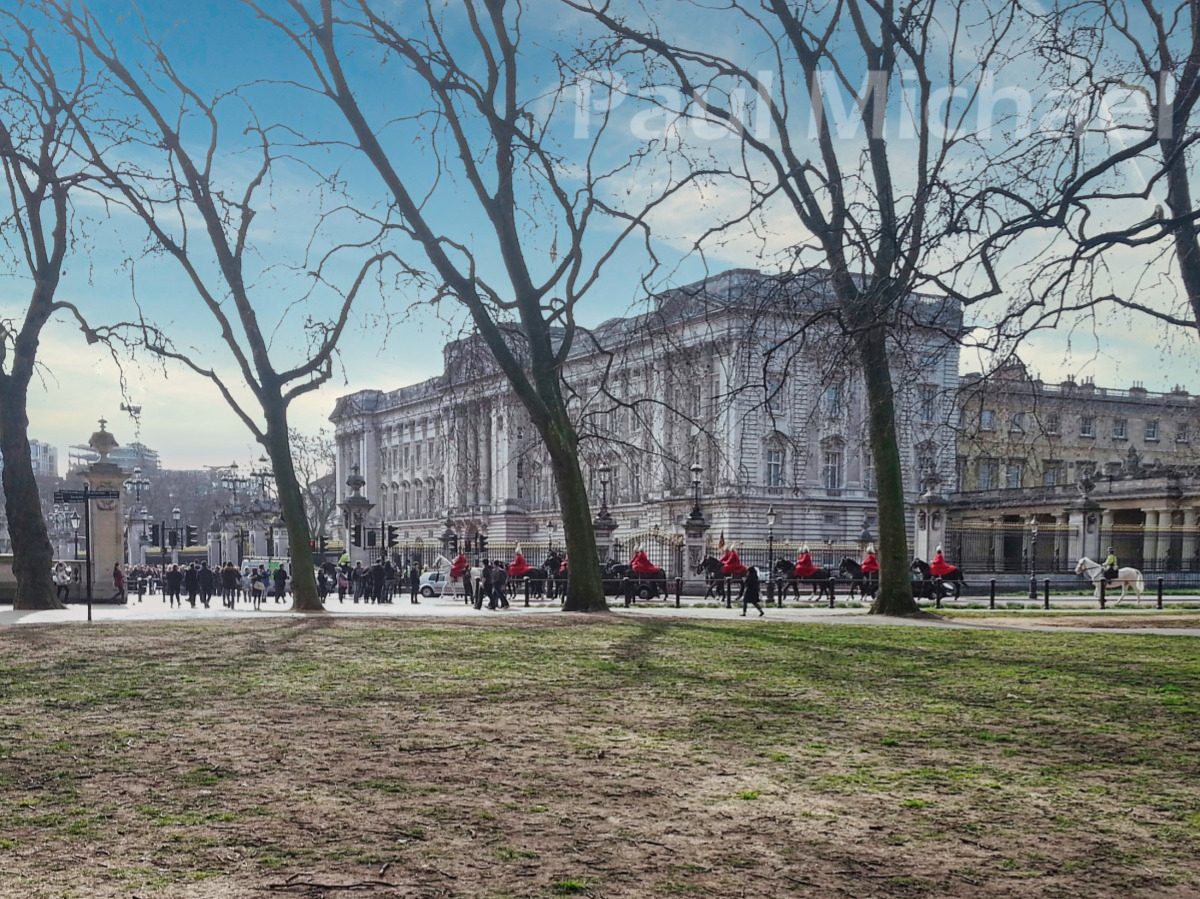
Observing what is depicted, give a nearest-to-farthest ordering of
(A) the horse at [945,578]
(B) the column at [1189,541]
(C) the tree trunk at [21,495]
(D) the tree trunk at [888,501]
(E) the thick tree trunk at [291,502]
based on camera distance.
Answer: (D) the tree trunk at [888,501] → (E) the thick tree trunk at [291,502] → (C) the tree trunk at [21,495] → (A) the horse at [945,578] → (B) the column at [1189,541]

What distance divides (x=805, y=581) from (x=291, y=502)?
13255 millimetres

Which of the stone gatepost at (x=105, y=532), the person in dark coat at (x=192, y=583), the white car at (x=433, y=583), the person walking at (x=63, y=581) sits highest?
the stone gatepost at (x=105, y=532)

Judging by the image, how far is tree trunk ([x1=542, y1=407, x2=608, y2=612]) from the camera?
21719mm

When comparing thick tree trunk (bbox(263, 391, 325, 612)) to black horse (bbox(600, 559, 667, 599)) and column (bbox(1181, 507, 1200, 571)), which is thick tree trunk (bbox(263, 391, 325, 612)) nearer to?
black horse (bbox(600, 559, 667, 599))

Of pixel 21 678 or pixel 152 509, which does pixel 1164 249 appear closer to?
pixel 21 678

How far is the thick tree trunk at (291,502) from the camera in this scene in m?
24.9

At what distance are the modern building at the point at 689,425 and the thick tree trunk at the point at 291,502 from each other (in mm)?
3409

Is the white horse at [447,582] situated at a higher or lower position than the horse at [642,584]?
lower

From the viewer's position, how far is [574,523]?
2170cm

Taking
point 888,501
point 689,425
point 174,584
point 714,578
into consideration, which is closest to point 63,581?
point 174,584

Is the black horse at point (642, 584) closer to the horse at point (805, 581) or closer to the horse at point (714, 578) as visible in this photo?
the horse at point (714, 578)

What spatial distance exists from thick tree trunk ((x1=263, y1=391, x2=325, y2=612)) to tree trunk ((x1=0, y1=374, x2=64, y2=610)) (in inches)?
231

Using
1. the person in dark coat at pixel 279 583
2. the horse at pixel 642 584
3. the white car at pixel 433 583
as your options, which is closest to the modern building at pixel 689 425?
the horse at pixel 642 584

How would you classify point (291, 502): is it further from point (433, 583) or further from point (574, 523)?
point (433, 583)
